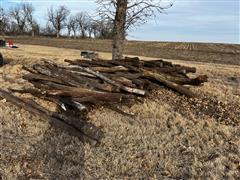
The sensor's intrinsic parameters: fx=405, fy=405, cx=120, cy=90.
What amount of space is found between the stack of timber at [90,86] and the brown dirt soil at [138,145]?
0.69ft

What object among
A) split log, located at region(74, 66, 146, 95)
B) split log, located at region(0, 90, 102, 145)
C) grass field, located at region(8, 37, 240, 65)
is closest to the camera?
split log, located at region(0, 90, 102, 145)

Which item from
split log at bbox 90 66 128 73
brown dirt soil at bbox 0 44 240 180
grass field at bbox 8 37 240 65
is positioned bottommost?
grass field at bbox 8 37 240 65

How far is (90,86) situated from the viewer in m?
9.91

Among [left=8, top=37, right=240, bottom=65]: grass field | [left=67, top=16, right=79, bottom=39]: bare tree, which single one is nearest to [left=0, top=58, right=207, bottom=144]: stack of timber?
[left=8, top=37, right=240, bottom=65]: grass field

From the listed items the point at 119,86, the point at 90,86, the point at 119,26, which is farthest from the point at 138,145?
the point at 119,26

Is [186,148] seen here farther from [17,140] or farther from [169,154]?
[17,140]

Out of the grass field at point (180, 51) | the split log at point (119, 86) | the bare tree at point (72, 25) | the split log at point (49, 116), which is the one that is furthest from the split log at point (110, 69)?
the bare tree at point (72, 25)

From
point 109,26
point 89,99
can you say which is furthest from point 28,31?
point 89,99

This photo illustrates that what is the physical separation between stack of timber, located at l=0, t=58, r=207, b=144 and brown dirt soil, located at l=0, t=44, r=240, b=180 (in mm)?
212

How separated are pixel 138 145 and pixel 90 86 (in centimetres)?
291

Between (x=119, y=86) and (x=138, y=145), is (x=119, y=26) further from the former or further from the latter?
(x=138, y=145)

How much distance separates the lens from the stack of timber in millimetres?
8418

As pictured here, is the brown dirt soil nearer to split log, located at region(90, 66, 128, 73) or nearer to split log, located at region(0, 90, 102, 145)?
split log, located at region(0, 90, 102, 145)

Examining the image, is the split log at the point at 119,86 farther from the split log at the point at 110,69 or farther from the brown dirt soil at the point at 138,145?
the split log at the point at 110,69
